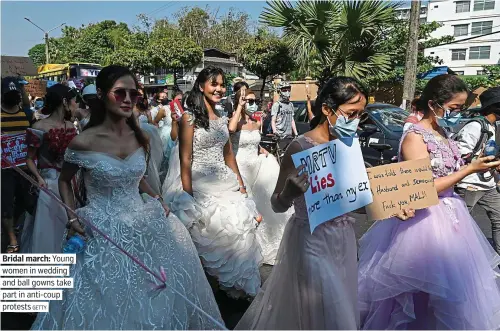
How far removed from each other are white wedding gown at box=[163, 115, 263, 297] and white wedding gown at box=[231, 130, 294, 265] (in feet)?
3.93

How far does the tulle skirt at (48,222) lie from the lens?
427 cm

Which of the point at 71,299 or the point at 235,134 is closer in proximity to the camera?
the point at 71,299

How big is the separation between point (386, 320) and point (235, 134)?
301cm

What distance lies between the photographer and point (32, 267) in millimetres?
3109

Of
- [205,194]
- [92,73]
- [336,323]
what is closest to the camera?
[336,323]

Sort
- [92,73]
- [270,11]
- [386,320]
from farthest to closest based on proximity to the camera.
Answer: [92,73] < [270,11] < [386,320]

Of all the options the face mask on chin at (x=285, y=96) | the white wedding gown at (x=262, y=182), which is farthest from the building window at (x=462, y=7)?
the white wedding gown at (x=262, y=182)

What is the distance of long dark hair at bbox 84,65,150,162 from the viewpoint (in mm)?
2961

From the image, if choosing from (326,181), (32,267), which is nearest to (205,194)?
(32,267)

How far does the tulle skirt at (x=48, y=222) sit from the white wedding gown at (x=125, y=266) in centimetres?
155

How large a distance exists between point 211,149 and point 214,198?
1.54 ft

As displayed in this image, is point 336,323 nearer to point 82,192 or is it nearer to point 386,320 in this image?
point 386,320

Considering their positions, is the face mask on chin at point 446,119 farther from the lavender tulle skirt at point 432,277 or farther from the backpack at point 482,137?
the backpack at point 482,137

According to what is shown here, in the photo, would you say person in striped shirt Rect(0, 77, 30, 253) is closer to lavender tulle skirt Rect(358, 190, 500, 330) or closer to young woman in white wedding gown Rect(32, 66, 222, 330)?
young woman in white wedding gown Rect(32, 66, 222, 330)
